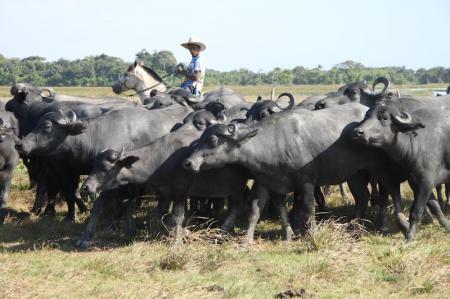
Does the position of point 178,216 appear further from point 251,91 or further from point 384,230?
point 251,91

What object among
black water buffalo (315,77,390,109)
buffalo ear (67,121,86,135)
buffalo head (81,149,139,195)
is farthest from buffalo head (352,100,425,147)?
buffalo ear (67,121,86,135)

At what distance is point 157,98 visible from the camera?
40.0 feet

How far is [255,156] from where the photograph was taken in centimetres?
796

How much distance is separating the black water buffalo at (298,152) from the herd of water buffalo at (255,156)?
13 millimetres

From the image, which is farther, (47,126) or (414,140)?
(47,126)

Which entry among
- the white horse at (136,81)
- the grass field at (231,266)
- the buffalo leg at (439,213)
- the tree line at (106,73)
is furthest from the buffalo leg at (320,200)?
the tree line at (106,73)

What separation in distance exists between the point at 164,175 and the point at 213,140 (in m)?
0.89

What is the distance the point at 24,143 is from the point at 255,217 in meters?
3.42

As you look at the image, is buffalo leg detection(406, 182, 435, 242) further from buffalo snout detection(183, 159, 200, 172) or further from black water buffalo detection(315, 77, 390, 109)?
black water buffalo detection(315, 77, 390, 109)

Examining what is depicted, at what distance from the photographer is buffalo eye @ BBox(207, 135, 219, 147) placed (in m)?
7.60

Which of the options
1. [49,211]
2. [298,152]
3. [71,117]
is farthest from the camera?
[49,211]

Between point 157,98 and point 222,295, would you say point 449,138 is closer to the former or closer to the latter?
point 222,295

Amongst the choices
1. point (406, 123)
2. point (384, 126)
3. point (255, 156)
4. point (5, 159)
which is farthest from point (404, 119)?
point (5, 159)

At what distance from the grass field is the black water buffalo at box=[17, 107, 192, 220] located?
1.31 m
